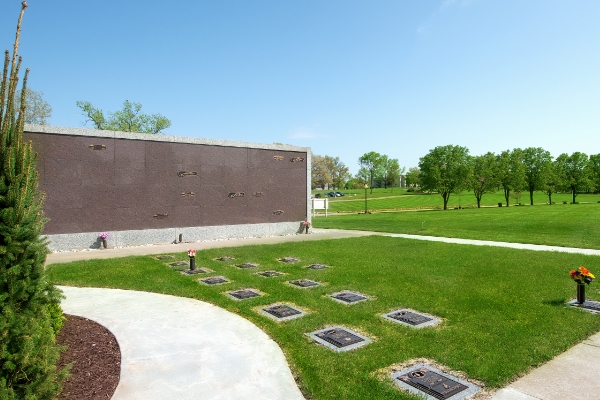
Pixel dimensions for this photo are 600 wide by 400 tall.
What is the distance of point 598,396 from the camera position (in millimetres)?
3611

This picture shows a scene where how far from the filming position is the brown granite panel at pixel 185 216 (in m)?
14.9

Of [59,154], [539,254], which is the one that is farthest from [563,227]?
[59,154]

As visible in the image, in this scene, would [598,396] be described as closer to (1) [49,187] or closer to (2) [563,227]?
(1) [49,187]

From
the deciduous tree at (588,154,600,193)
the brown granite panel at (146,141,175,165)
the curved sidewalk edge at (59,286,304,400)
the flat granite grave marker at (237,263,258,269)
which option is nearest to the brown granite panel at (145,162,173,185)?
the brown granite panel at (146,141,175,165)

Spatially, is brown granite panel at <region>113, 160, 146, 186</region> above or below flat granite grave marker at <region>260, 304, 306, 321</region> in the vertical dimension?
above

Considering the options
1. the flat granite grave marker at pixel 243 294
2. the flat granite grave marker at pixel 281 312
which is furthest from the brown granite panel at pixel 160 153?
the flat granite grave marker at pixel 281 312

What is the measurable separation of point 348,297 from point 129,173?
10359 mm

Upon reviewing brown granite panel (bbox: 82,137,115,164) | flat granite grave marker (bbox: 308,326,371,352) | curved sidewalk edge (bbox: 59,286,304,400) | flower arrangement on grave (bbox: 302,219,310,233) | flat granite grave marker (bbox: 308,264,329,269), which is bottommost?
curved sidewalk edge (bbox: 59,286,304,400)

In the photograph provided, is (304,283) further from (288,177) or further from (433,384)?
(288,177)

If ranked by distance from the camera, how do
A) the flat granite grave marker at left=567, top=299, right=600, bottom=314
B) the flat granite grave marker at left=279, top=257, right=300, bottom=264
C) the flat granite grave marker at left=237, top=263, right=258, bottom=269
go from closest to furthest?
the flat granite grave marker at left=567, top=299, right=600, bottom=314 → the flat granite grave marker at left=237, top=263, right=258, bottom=269 → the flat granite grave marker at left=279, top=257, right=300, bottom=264

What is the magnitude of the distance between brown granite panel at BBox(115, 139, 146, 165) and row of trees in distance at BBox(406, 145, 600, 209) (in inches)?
→ 1738

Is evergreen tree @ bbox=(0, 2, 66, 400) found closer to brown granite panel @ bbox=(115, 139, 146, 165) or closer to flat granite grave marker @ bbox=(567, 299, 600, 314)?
flat granite grave marker @ bbox=(567, 299, 600, 314)

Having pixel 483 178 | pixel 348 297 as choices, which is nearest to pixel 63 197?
pixel 348 297

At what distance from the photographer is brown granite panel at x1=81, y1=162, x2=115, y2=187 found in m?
13.1
